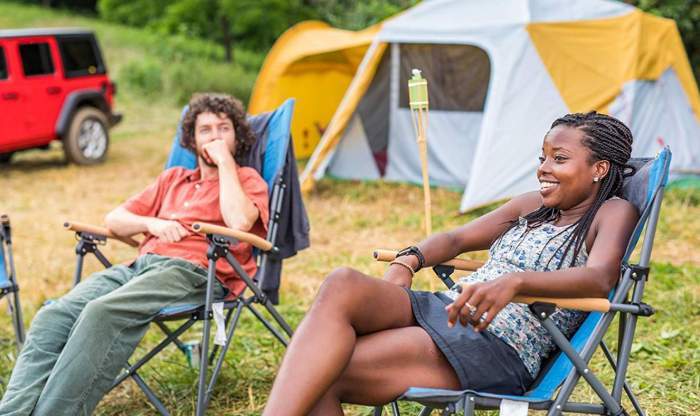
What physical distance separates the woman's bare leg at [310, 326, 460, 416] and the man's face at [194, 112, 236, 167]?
1.35 metres

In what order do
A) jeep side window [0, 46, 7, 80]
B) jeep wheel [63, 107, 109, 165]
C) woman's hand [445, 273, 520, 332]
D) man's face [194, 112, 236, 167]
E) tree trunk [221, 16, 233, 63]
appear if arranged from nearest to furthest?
woman's hand [445, 273, 520, 332] < man's face [194, 112, 236, 167] < jeep side window [0, 46, 7, 80] < jeep wheel [63, 107, 109, 165] < tree trunk [221, 16, 233, 63]

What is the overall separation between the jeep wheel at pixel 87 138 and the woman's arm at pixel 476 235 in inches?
272

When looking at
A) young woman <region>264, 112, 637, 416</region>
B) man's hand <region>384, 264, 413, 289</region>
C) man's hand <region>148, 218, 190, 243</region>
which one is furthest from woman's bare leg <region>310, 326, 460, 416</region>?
man's hand <region>148, 218, 190, 243</region>

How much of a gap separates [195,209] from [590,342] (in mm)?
1580

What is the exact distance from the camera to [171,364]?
11.1 feet

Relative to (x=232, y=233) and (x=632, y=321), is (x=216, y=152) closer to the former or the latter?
(x=232, y=233)

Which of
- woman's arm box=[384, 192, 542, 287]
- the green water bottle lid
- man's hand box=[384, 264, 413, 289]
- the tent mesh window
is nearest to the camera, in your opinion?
man's hand box=[384, 264, 413, 289]

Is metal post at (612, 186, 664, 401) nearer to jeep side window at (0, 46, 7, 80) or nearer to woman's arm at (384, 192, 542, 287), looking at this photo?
woman's arm at (384, 192, 542, 287)

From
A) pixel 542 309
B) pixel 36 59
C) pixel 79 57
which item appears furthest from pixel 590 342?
pixel 79 57

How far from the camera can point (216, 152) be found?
3.16 meters

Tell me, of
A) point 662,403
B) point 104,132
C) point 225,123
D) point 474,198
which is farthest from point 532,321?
point 104,132

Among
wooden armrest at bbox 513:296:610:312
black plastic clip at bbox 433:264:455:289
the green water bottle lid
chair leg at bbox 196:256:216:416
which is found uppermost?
the green water bottle lid

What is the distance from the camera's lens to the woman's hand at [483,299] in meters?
1.94

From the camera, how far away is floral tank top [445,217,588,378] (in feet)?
7.20
